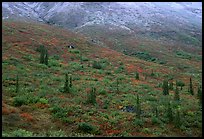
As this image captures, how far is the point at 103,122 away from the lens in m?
19.5

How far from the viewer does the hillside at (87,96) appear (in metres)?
18.5

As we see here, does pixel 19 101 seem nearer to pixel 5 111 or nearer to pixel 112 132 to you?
pixel 5 111

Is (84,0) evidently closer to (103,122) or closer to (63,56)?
(63,56)

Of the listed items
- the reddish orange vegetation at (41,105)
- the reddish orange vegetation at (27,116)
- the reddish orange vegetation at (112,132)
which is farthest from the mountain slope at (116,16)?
the reddish orange vegetation at (112,132)

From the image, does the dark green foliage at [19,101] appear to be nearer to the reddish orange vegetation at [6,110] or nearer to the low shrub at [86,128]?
the reddish orange vegetation at [6,110]

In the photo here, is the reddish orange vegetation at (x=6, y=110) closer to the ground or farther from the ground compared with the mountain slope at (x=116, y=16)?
closer to the ground

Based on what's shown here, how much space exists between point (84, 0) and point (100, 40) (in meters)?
39.4

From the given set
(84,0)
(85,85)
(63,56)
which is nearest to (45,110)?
(85,85)

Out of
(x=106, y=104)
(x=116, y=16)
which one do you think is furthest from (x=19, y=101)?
(x=116, y=16)

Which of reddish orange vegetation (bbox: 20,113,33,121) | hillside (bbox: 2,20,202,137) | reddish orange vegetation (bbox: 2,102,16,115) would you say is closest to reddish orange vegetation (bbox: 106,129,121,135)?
hillside (bbox: 2,20,202,137)

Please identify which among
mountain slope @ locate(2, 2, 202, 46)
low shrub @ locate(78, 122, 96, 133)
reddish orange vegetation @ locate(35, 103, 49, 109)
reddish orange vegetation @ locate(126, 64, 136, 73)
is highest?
mountain slope @ locate(2, 2, 202, 46)

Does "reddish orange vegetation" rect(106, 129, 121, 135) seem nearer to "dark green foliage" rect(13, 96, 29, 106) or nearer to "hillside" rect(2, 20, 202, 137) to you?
"hillside" rect(2, 20, 202, 137)

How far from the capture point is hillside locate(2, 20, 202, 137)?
729 inches

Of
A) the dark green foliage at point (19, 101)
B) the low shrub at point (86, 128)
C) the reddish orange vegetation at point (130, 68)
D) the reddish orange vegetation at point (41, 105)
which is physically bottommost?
the low shrub at point (86, 128)
